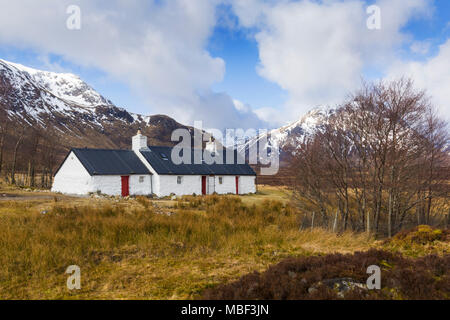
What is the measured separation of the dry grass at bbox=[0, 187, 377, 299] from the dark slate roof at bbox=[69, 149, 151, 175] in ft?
49.5

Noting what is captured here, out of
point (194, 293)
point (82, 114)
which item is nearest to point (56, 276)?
point (194, 293)

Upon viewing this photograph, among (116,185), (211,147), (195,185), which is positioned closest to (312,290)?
(116,185)

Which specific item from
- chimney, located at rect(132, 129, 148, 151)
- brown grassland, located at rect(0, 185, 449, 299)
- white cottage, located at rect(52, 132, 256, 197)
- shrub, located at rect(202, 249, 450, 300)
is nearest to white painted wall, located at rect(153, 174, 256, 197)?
white cottage, located at rect(52, 132, 256, 197)

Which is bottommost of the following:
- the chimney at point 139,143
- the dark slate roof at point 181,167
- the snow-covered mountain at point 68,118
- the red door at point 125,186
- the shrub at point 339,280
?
the shrub at point 339,280

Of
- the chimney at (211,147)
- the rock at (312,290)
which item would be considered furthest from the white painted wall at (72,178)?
the rock at (312,290)

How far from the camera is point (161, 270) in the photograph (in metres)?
6.60

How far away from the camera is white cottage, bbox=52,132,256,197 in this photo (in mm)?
26547

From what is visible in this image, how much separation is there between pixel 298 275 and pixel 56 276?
4.72 metres

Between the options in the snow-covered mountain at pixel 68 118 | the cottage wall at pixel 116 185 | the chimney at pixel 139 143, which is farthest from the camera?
the snow-covered mountain at pixel 68 118

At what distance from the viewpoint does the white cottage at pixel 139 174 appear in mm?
26547

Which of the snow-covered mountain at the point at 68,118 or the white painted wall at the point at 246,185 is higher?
the snow-covered mountain at the point at 68,118

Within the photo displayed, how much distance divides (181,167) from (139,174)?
461 centimetres

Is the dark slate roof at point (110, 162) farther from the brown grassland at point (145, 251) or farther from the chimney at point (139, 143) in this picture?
the brown grassland at point (145, 251)
